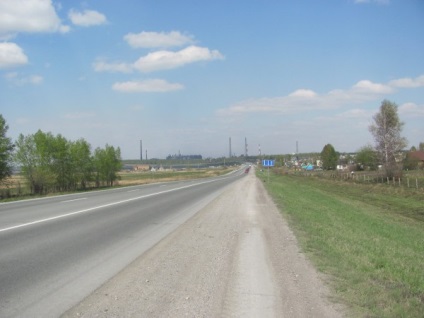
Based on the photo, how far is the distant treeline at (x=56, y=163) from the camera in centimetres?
4400

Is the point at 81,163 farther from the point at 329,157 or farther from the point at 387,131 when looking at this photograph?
the point at 329,157

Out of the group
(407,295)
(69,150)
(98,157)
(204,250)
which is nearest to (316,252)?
(204,250)

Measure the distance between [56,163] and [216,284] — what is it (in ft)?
149

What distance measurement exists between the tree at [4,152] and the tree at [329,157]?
91609mm

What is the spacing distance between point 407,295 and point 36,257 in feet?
21.0

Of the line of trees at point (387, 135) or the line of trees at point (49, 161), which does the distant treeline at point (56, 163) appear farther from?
the line of trees at point (387, 135)

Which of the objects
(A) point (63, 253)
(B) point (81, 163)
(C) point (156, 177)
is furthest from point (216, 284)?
(C) point (156, 177)

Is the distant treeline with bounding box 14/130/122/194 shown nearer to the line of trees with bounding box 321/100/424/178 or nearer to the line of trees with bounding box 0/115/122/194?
the line of trees with bounding box 0/115/122/194

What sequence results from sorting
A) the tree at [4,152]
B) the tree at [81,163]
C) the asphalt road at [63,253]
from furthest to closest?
the tree at [81,163] → the tree at [4,152] → the asphalt road at [63,253]

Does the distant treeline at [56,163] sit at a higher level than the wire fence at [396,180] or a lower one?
higher

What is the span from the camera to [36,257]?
8141 millimetres

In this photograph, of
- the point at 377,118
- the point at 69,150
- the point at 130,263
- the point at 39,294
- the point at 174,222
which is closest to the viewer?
the point at 39,294

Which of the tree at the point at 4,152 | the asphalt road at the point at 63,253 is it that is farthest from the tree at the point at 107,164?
the asphalt road at the point at 63,253

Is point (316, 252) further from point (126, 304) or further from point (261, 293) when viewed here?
point (126, 304)
